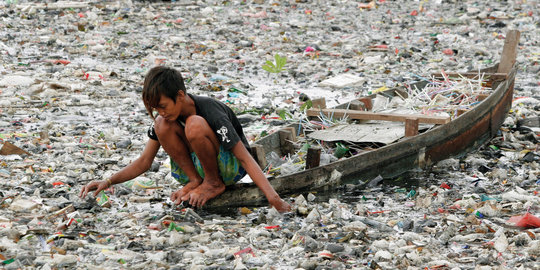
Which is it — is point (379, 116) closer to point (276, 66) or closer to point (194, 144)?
point (194, 144)

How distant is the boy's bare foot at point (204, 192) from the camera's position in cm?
444

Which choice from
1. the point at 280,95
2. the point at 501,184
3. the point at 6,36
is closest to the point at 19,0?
the point at 6,36

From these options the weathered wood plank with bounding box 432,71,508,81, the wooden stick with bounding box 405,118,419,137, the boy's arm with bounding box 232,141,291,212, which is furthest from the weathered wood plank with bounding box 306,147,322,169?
the weathered wood plank with bounding box 432,71,508,81

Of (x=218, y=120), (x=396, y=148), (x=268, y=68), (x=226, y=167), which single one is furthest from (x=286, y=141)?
(x=268, y=68)

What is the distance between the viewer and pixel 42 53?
33.7ft

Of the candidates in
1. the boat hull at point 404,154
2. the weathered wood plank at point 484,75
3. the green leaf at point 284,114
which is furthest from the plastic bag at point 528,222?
the green leaf at point 284,114

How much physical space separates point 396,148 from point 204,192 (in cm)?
177

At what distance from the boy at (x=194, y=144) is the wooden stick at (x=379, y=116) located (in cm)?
182

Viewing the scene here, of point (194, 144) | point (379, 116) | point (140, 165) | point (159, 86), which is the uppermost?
point (159, 86)

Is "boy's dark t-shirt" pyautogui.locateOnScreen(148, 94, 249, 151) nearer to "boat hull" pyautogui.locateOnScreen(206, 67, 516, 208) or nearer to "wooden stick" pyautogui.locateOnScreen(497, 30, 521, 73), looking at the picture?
"boat hull" pyautogui.locateOnScreen(206, 67, 516, 208)

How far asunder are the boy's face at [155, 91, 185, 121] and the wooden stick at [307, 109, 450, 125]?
227 centimetres

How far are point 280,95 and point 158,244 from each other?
4895 millimetres

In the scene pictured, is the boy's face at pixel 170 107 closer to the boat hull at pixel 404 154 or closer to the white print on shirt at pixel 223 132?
the white print on shirt at pixel 223 132

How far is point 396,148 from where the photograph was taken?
546cm
